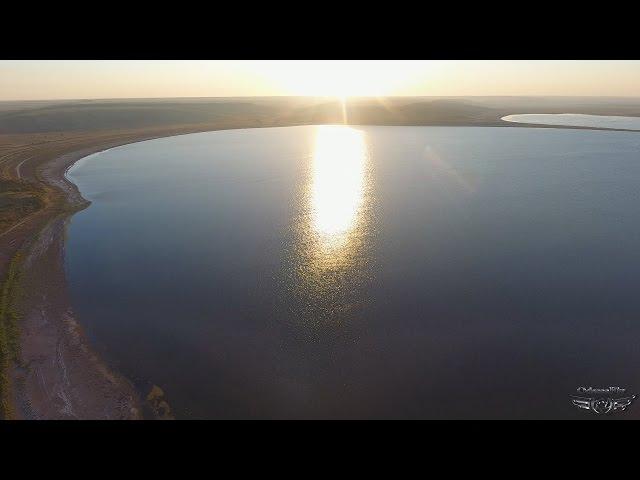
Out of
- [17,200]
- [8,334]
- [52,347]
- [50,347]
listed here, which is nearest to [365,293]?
[52,347]

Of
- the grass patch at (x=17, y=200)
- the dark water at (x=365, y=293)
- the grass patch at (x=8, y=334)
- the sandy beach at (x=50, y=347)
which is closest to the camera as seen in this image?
the sandy beach at (x=50, y=347)

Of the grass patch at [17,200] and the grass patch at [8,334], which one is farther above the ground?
the grass patch at [17,200]

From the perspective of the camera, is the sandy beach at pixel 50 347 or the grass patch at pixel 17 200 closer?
the sandy beach at pixel 50 347

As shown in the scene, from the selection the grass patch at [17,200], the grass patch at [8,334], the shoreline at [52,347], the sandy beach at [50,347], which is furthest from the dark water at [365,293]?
the grass patch at [17,200]

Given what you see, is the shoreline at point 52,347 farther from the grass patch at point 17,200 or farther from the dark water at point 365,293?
the dark water at point 365,293

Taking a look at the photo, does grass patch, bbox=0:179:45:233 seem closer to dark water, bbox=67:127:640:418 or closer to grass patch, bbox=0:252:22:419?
dark water, bbox=67:127:640:418

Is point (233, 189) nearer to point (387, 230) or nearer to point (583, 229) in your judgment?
point (387, 230)

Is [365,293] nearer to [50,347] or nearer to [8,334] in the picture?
[50,347]
